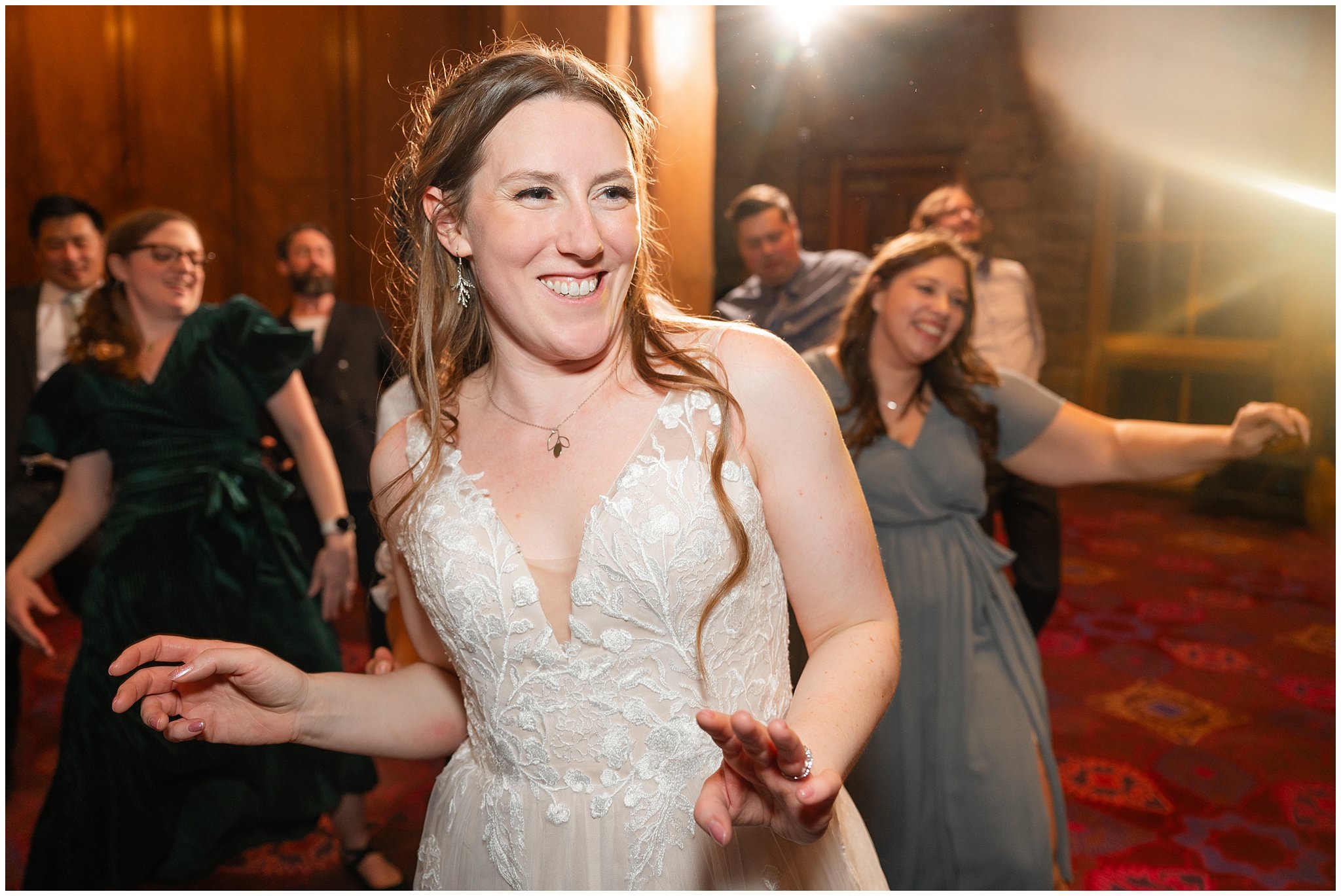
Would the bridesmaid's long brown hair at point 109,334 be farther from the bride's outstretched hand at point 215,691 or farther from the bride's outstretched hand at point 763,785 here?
the bride's outstretched hand at point 763,785

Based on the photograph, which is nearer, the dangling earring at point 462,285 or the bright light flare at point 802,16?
the dangling earring at point 462,285

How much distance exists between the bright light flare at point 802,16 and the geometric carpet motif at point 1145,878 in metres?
1.90

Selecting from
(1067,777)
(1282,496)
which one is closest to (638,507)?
(1067,777)

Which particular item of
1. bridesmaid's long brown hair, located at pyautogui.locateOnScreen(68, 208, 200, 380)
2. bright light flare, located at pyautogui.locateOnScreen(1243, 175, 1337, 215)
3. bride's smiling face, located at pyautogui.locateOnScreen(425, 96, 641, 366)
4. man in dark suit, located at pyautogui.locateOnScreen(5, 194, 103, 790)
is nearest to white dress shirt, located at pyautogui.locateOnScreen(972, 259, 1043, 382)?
bright light flare, located at pyautogui.locateOnScreen(1243, 175, 1337, 215)

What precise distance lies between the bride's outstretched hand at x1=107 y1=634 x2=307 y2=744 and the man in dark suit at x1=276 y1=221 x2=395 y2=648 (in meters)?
1.18

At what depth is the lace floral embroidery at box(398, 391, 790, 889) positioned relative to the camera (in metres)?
1.05

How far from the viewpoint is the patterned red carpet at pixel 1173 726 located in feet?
7.61

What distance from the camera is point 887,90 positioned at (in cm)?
138

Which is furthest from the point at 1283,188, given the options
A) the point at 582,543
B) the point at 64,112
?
the point at 64,112

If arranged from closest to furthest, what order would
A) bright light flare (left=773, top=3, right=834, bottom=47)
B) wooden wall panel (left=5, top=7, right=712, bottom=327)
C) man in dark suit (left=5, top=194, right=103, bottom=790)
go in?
bright light flare (left=773, top=3, right=834, bottom=47), man in dark suit (left=5, top=194, right=103, bottom=790), wooden wall panel (left=5, top=7, right=712, bottom=327)

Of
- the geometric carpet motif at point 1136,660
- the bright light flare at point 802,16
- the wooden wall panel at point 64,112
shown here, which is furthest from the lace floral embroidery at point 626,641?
the wooden wall panel at point 64,112

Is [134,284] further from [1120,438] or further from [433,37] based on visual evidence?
[1120,438]

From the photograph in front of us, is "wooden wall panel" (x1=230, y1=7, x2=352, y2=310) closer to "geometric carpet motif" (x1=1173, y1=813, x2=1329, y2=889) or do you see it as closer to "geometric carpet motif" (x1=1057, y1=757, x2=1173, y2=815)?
"geometric carpet motif" (x1=1057, y1=757, x2=1173, y2=815)

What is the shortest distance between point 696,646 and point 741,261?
146 centimetres
